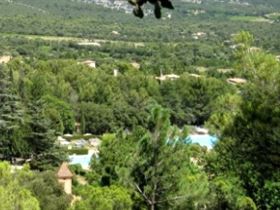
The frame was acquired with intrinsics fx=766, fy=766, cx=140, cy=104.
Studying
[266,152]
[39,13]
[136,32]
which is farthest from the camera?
[39,13]

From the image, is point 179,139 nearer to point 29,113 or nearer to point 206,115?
point 29,113

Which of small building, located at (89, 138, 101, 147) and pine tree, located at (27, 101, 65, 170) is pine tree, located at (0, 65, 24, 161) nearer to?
pine tree, located at (27, 101, 65, 170)

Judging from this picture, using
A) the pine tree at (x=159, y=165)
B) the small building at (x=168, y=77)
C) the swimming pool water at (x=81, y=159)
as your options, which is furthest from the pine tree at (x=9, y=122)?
the small building at (x=168, y=77)

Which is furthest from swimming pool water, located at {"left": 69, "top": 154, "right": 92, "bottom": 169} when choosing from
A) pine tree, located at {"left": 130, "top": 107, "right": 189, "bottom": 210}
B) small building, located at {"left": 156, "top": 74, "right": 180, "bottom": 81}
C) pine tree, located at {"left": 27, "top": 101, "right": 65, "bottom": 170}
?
small building, located at {"left": 156, "top": 74, "right": 180, "bottom": 81}

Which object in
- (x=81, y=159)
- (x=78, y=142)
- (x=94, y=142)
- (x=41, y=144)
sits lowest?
(x=94, y=142)

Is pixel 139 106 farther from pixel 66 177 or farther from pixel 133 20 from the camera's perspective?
pixel 133 20

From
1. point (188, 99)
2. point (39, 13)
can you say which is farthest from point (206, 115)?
point (39, 13)

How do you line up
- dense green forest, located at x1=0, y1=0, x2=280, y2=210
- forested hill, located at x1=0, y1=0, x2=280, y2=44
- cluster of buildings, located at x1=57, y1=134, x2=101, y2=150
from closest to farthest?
dense green forest, located at x1=0, y1=0, x2=280, y2=210 → cluster of buildings, located at x1=57, y1=134, x2=101, y2=150 → forested hill, located at x1=0, y1=0, x2=280, y2=44

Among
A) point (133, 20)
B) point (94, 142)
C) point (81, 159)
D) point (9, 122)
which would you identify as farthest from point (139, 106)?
point (133, 20)
